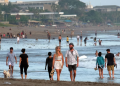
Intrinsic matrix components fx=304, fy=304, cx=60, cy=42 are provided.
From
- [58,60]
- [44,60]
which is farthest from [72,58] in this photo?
[44,60]

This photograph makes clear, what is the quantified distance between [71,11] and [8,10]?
50.7 m

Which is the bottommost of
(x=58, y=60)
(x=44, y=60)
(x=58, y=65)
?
(x=44, y=60)

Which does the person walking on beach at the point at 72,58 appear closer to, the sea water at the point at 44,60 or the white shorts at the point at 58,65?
the white shorts at the point at 58,65

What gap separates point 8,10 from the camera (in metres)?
140

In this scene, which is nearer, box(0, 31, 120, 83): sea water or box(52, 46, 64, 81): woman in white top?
box(52, 46, 64, 81): woman in white top

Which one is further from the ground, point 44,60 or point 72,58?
point 72,58

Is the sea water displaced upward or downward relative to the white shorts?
downward

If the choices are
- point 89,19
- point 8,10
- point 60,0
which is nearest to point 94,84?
point 8,10

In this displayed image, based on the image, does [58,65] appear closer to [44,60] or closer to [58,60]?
[58,60]

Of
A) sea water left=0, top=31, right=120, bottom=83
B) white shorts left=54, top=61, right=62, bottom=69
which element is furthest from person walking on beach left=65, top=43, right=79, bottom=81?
sea water left=0, top=31, right=120, bottom=83

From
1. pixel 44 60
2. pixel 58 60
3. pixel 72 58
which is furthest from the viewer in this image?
pixel 44 60

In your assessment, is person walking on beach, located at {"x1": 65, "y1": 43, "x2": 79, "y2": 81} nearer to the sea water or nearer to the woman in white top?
the woman in white top

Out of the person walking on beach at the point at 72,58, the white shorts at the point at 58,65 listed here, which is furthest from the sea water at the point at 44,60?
the white shorts at the point at 58,65

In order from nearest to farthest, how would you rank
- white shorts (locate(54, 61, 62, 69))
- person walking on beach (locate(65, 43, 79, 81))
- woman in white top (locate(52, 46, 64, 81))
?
woman in white top (locate(52, 46, 64, 81)) < white shorts (locate(54, 61, 62, 69)) < person walking on beach (locate(65, 43, 79, 81))
